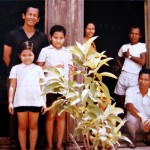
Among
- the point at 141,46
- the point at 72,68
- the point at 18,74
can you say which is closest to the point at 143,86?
the point at 141,46

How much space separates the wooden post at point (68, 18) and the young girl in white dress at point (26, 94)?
64cm

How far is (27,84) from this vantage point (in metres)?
4.43

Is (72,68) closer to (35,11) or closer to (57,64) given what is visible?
(57,64)

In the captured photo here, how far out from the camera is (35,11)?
15.3 feet

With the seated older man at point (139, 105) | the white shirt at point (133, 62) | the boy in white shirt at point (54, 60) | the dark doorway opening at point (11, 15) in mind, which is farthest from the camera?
the dark doorway opening at point (11, 15)

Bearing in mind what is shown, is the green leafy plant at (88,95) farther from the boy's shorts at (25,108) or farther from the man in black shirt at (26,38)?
the man in black shirt at (26,38)

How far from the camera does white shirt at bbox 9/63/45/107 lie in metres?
4.38

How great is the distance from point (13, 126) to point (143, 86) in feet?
6.13

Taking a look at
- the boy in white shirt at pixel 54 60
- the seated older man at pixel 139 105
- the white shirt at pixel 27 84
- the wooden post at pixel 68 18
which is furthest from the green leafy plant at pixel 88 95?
the seated older man at pixel 139 105

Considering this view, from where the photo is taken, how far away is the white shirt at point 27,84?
438 cm

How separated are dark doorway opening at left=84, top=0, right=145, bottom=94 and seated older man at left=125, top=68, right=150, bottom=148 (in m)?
2.33

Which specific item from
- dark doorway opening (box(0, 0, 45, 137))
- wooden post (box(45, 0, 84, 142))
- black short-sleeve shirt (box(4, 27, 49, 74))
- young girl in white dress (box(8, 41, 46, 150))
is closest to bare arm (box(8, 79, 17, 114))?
young girl in white dress (box(8, 41, 46, 150))

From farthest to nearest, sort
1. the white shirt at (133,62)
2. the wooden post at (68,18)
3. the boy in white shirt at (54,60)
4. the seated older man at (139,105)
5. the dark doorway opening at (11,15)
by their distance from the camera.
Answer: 1. the dark doorway opening at (11,15)
2. the white shirt at (133,62)
3. the seated older man at (139,105)
4. the wooden post at (68,18)
5. the boy in white shirt at (54,60)

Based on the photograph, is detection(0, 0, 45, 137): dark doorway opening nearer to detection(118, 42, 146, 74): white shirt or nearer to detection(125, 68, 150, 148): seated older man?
detection(118, 42, 146, 74): white shirt
